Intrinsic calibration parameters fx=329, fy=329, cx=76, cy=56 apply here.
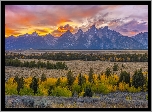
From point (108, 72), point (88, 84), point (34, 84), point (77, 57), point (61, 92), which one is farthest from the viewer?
point (77, 57)

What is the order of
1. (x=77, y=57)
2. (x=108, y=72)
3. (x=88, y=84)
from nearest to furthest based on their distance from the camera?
(x=88, y=84)
(x=108, y=72)
(x=77, y=57)

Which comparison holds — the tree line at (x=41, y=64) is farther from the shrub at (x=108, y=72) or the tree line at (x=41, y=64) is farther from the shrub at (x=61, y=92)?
the shrub at (x=108, y=72)

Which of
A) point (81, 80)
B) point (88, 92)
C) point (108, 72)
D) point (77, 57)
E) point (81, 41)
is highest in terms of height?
point (81, 41)

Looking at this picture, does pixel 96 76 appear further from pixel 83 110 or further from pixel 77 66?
pixel 83 110

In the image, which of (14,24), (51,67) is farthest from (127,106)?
(14,24)

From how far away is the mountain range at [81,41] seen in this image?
915 cm

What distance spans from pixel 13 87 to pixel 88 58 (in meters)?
2.27

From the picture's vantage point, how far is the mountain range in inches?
360

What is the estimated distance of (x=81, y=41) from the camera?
31.2 ft

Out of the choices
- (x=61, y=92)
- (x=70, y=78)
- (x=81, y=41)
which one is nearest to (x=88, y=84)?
(x=70, y=78)

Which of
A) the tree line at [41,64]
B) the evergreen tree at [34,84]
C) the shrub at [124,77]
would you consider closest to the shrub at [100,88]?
the shrub at [124,77]

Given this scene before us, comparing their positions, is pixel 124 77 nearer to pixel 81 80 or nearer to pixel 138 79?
pixel 138 79

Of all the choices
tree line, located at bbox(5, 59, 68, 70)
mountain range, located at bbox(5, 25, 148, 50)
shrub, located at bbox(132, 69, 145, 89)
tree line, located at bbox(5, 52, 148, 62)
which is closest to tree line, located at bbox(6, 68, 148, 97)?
shrub, located at bbox(132, 69, 145, 89)

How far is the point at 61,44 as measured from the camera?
955 centimetres
